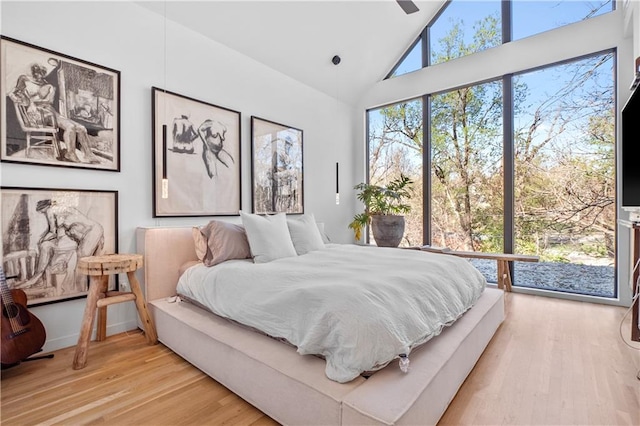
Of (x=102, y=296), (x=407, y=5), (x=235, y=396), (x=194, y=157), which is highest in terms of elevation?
(x=407, y=5)

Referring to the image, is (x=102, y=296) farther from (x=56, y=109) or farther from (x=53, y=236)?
(x=56, y=109)

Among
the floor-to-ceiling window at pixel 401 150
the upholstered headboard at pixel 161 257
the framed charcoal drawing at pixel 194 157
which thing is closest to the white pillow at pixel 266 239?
the upholstered headboard at pixel 161 257

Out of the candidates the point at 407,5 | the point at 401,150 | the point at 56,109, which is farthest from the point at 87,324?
the point at 401,150

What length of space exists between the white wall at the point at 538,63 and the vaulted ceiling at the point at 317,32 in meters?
0.59

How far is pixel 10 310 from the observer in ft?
6.57

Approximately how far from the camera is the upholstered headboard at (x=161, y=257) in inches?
106

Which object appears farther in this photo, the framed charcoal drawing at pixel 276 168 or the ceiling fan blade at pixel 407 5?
the framed charcoal drawing at pixel 276 168

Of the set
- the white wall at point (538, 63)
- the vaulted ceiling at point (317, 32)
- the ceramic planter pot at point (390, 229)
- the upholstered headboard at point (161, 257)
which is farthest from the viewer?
the ceramic planter pot at point (390, 229)

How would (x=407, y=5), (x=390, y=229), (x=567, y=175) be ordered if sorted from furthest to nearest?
(x=390, y=229), (x=567, y=175), (x=407, y=5)

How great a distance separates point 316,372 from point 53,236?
2294 millimetres

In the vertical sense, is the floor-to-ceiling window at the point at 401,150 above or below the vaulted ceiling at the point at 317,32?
below

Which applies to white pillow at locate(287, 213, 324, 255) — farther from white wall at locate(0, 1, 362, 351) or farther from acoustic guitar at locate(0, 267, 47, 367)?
acoustic guitar at locate(0, 267, 47, 367)

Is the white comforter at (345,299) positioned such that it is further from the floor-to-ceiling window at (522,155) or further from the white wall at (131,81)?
the floor-to-ceiling window at (522,155)

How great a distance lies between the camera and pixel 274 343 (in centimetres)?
179
